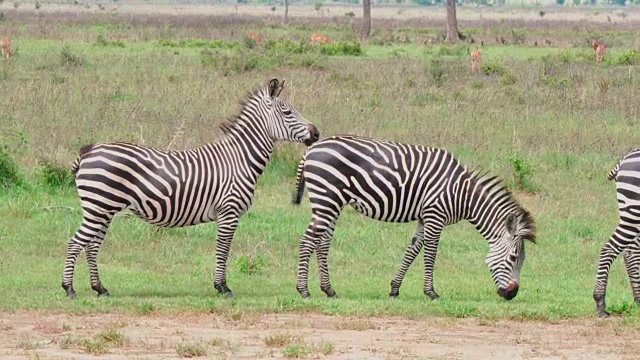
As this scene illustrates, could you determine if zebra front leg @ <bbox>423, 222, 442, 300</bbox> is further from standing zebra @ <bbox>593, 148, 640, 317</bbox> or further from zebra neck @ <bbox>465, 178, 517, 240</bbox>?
standing zebra @ <bbox>593, 148, 640, 317</bbox>

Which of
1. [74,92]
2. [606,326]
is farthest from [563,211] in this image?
[74,92]

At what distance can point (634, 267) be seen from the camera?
407 inches

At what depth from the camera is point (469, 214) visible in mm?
10562

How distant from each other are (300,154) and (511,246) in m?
6.61

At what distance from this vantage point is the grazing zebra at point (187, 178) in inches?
396

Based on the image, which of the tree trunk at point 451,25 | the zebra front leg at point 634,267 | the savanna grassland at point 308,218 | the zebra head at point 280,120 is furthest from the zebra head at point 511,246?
the tree trunk at point 451,25

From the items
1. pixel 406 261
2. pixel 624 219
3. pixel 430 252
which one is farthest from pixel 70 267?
pixel 624 219

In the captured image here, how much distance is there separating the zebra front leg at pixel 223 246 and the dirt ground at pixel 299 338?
1.04 m

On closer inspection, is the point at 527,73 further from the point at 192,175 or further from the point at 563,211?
the point at 192,175

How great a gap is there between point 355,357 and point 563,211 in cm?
792

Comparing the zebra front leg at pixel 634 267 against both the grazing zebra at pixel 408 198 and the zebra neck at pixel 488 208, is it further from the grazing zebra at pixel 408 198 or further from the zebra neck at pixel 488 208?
the zebra neck at pixel 488 208

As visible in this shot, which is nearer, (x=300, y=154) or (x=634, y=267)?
(x=634, y=267)

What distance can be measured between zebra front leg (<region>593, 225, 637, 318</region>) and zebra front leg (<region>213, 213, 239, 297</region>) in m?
A: 3.09

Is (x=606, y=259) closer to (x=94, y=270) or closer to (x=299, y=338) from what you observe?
(x=299, y=338)
